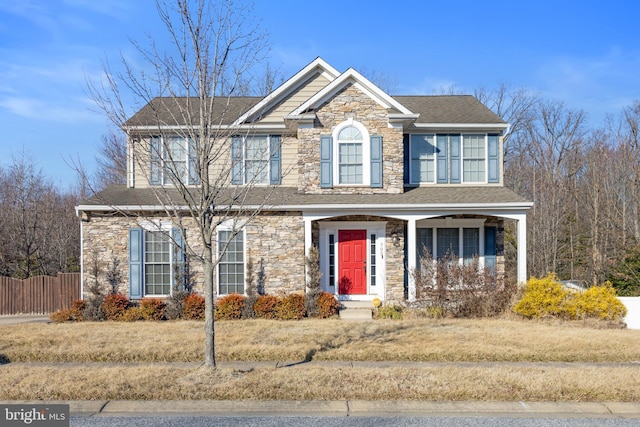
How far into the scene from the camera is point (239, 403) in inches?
263

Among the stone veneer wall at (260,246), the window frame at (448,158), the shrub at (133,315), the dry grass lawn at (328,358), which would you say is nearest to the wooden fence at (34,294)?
the stone veneer wall at (260,246)

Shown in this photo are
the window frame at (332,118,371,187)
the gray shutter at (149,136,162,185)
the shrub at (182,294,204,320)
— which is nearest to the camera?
the gray shutter at (149,136,162,185)

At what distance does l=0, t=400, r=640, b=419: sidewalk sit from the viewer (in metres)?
6.38

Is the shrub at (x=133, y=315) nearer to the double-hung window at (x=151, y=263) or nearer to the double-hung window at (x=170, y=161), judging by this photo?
the double-hung window at (x=151, y=263)

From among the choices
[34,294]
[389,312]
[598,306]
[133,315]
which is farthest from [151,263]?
[598,306]

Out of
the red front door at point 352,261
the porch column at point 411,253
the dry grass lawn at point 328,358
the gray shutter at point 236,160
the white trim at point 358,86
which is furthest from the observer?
the red front door at point 352,261

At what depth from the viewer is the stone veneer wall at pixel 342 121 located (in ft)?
48.9

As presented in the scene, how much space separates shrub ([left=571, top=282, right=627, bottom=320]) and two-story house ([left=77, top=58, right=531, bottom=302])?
6.35ft

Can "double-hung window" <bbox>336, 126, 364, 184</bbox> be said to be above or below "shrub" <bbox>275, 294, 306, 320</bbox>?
above

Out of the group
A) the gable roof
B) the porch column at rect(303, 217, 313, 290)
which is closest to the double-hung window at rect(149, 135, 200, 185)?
the gable roof

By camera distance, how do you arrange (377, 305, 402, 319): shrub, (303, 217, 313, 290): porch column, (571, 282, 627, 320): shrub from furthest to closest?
(303, 217, 313, 290): porch column, (377, 305, 402, 319): shrub, (571, 282, 627, 320): shrub

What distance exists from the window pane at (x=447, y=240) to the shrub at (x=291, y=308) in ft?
16.8

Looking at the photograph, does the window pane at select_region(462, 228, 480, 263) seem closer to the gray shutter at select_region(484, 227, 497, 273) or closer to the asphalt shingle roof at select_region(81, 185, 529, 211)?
the gray shutter at select_region(484, 227, 497, 273)

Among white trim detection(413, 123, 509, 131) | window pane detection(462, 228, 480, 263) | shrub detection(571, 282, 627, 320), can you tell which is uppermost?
white trim detection(413, 123, 509, 131)
